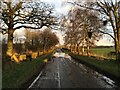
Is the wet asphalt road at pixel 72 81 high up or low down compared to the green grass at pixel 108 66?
down

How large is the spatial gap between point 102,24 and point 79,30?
28.5 metres

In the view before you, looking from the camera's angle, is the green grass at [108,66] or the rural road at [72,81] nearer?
the rural road at [72,81]

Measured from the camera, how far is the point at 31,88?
47.3 feet

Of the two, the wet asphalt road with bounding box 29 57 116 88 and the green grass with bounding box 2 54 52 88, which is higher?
the green grass with bounding box 2 54 52 88

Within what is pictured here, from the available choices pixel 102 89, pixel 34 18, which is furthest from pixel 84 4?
pixel 102 89

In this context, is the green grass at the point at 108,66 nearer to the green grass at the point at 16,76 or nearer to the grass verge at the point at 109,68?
the grass verge at the point at 109,68

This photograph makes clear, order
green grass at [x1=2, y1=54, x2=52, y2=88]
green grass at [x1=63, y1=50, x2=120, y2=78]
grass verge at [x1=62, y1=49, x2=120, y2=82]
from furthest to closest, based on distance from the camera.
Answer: green grass at [x1=63, y1=50, x2=120, y2=78]
grass verge at [x1=62, y1=49, x2=120, y2=82]
green grass at [x1=2, y1=54, x2=52, y2=88]

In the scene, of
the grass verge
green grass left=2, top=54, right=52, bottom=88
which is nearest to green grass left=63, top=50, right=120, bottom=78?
the grass verge

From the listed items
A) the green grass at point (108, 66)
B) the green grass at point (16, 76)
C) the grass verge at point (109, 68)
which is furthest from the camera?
the green grass at point (108, 66)

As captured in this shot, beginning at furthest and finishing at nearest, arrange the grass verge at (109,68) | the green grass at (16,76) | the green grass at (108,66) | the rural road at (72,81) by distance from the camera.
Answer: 1. the green grass at (108,66)
2. the grass verge at (109,68)
3. the rural road at (72,81)
4. the green grass at (16,76)

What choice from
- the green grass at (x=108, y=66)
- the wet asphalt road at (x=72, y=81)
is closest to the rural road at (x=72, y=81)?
the wet asphalt road at (x=72, y=81)

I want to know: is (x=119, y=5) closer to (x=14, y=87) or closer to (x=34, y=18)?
(x=34, y=18)

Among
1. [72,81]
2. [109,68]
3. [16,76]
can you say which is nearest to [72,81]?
[72,81]

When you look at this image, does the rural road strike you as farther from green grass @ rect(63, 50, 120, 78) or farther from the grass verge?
green grass @ rect(63, 50, 120, 78)
